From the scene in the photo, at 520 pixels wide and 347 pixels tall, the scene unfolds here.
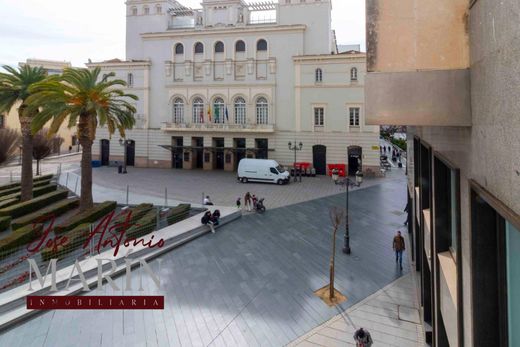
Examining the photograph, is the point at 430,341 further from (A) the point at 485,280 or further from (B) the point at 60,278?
(B) the point at 60,278

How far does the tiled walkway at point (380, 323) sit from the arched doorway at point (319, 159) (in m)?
26.7

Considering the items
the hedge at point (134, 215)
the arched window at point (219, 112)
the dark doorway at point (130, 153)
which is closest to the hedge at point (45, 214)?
the hedge at point (134, 215)

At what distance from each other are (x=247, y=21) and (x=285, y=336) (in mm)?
39051

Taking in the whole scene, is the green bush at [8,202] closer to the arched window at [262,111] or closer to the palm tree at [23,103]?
the palm tree at [23,103]

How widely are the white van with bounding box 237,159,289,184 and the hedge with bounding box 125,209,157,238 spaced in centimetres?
1586

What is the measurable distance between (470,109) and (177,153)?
1654 inches

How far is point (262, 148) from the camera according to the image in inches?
1564

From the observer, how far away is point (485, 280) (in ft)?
12.3

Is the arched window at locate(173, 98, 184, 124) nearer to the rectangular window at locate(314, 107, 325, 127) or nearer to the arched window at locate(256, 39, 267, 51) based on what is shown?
the arched window at locate(256, 39, 267, 51)

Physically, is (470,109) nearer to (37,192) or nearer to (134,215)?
(134,215)

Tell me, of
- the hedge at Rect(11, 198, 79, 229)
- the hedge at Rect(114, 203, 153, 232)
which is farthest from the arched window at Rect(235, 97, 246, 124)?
the hedge at Rect(114, 203, 153, 232)

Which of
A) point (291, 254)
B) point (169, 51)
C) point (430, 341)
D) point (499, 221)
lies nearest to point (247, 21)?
point (169, 51)

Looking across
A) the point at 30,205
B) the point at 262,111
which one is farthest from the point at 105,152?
the point at 30,205

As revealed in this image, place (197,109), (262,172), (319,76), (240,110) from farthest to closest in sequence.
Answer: (197,109), (240,110), (319,76), (262,172)
